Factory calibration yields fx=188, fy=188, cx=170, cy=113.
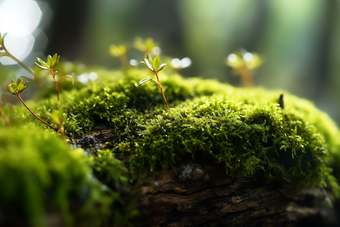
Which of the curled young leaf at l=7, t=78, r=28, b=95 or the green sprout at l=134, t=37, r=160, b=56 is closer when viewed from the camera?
the curled young leaf at l=7, t=78, r=28, b=95

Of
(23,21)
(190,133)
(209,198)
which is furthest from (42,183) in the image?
(23,21)

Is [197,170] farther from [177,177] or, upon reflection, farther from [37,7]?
[37,7]

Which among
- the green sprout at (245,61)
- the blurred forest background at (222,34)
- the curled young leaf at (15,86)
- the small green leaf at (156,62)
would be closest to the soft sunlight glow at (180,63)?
the green sprout at (245,61)

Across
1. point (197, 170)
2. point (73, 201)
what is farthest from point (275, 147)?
point (73, 201)

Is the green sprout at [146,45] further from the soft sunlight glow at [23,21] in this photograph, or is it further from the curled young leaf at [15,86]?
the soft sunlight glow at [23,21]

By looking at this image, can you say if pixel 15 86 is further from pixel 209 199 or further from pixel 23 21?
pixel 23 21

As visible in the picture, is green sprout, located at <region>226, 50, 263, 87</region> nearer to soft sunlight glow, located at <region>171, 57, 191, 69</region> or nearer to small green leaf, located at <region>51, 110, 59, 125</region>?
soft sunlight glow, located at <region>171, 57, 191, 69</region>

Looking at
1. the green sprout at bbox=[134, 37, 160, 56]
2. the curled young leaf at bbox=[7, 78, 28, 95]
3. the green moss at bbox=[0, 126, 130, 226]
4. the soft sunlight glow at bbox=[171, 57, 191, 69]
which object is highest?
the green sprout at bbox=[134, 37, 160, 56]

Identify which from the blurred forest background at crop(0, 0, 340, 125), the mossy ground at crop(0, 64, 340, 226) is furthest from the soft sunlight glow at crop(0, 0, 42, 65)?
the mossy ground at crop(0, 64, 340, 226)

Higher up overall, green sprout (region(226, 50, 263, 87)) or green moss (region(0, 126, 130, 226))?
green sprout (region(226, 50, 263, 87))
